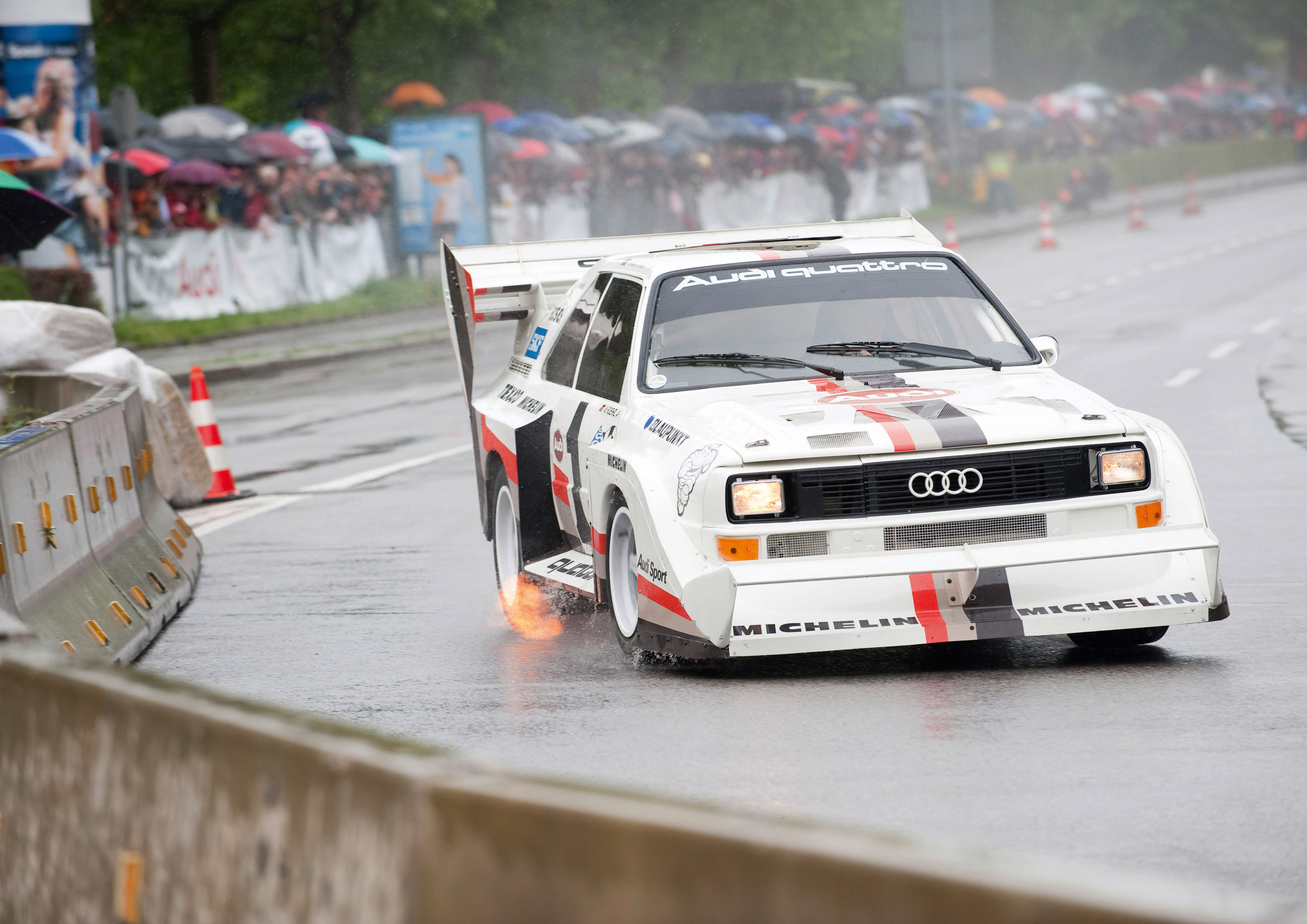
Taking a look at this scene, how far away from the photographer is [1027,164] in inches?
2532

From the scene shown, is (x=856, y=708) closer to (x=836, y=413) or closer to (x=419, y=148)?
(x=836, y=413)

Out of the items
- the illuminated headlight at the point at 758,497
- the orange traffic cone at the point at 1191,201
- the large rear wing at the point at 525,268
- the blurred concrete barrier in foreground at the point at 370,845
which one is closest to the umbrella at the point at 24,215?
the large rear wing at the point at 525,268

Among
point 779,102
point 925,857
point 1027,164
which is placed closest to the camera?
point 925,857

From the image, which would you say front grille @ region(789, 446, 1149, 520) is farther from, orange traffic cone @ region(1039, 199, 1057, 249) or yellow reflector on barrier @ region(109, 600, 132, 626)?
orange traffic cone @ region(1039, 199, 1057, 249)

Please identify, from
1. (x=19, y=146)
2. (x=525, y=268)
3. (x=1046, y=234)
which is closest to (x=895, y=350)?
(x=525, y=268)

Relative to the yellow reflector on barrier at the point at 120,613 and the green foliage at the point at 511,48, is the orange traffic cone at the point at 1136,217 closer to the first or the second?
the green foliage at the point at 511,48

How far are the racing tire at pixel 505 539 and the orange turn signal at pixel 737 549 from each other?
2.21 metres

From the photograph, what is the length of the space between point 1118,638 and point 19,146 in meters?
12.8

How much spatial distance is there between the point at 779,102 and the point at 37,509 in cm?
5076

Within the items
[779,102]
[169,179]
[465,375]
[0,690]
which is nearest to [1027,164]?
[779,102]

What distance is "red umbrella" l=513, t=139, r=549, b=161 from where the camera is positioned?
4000 cm

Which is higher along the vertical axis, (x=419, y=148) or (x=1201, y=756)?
(x=419, y=148)

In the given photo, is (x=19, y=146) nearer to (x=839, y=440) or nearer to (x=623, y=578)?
(x=623, y=578)

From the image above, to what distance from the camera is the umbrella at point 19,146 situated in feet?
57.1
